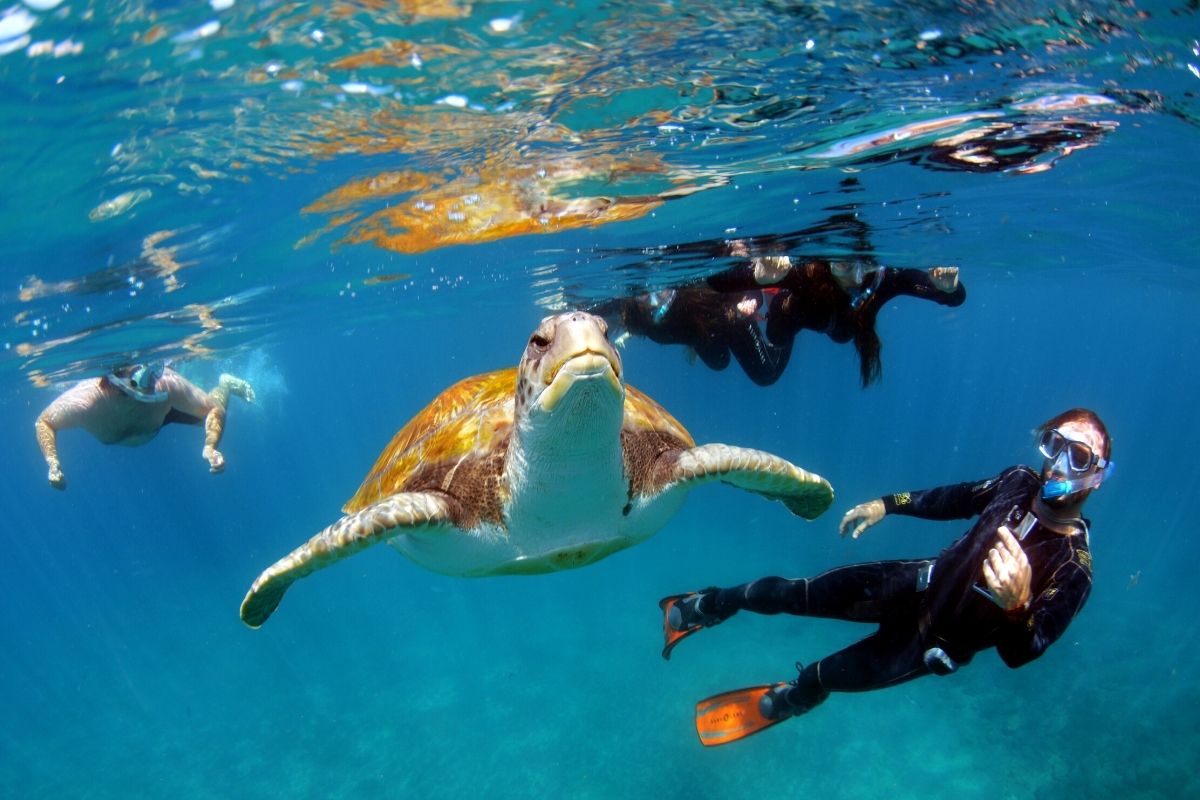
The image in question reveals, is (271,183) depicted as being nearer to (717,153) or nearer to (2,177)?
(2,177)

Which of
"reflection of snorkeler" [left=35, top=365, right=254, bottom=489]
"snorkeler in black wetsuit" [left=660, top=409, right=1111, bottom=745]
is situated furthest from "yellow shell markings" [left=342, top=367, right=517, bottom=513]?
"reflection of snorkeler" [left=35, top=365, right=254, bottom=489]

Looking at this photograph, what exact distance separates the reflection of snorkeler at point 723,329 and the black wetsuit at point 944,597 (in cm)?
480

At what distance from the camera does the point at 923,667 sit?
530 centimetres

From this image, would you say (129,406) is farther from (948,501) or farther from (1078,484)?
(1078,484)

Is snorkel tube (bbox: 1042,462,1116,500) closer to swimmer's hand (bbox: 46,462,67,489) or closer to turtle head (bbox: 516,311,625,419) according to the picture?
turtle head (bbox: 516,311,625,419)

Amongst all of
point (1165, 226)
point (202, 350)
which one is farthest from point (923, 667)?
point (202, 350)

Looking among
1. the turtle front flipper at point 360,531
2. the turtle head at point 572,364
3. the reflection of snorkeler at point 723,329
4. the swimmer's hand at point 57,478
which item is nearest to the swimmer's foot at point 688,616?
the turtle front flipper at point 360,531

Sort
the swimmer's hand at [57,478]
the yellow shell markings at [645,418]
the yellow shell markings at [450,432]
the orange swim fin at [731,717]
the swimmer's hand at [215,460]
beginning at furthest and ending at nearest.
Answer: the swimmer's hand at [57,478], the swimmer's hand at [215,460], the orange swim fin at [731,717], the yellow shell markings at [645,418], the yellow shell markings at [450,432]

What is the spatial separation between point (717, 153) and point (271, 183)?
17.6ft

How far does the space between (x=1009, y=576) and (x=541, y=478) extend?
2.97 metres

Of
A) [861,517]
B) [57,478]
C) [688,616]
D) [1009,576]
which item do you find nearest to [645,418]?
[861,517]

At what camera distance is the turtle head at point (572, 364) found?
3049 mm

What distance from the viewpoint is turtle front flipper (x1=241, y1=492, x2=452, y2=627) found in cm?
401

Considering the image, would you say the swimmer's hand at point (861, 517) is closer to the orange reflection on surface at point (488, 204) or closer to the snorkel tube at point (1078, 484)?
the snorkel tube at point (1078, 484)
